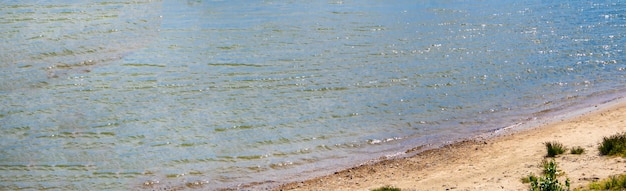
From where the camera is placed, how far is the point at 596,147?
19188 millimetres

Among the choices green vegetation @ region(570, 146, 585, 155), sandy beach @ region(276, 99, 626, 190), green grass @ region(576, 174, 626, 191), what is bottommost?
sandy beach @ region(276, 99, 626, 190)

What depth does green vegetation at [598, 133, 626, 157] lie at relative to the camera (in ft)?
58.3

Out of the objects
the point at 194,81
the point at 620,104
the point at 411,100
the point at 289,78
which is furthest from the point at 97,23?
the point at 620,104

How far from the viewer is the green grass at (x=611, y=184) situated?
47.7ft

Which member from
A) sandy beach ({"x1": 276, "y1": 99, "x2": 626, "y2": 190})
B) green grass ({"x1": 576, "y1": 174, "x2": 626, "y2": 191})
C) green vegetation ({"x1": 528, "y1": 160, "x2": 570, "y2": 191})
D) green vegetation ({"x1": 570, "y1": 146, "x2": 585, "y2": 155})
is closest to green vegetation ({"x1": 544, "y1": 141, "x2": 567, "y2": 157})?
sandy beach ({"x1": 276, "y1": 99, "x2": 626, "y2": 190})

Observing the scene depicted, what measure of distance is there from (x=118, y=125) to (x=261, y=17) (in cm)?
2081

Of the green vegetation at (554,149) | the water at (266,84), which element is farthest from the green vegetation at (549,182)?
the water at (266,84)

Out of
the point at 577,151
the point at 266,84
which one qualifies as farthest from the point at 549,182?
the point at 266,84

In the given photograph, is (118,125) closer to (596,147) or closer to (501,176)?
(501,176)

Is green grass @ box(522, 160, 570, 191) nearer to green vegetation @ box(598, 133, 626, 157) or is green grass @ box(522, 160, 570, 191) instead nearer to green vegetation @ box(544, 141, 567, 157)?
green vegetation @ box(598, 133, 626, 157)

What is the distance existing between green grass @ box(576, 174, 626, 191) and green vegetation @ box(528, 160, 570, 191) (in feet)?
1.85

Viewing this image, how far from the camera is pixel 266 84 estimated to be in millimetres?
29609

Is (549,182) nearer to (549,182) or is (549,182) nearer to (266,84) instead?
(549,182)

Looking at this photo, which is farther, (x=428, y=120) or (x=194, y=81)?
(x=194, y=81)
